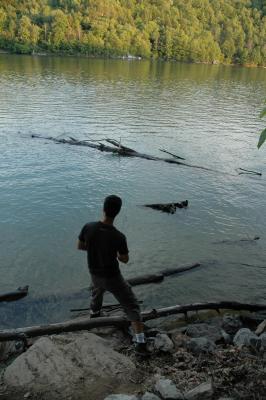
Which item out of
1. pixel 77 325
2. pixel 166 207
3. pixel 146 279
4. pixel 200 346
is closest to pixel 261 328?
pixel 200 346

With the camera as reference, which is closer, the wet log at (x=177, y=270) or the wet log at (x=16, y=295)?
the wet log at (x=16, y=295)

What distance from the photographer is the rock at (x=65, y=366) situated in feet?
25.3

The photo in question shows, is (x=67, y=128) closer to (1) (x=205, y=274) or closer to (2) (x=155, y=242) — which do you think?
(2) (x=155, y=242)

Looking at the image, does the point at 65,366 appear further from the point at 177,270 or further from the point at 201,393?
the point at 177,270

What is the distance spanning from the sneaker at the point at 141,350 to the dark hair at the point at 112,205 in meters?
3.12

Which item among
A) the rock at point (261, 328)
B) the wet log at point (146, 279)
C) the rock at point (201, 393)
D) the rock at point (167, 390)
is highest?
the rock at point (201, 393)

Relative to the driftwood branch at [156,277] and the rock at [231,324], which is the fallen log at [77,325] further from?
the driftwood branch at [156,277]

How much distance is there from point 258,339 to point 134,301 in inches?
132

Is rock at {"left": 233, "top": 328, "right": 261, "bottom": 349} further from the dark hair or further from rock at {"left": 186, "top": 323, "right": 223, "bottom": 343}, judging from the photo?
the dark hair

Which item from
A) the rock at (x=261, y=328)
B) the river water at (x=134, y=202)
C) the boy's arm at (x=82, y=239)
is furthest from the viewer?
the river water at (x=134, y=202)

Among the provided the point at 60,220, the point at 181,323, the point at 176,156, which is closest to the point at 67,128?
the point at 176,156

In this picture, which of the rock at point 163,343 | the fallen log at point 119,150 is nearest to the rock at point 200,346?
the rock at point 163,343

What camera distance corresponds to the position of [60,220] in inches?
790

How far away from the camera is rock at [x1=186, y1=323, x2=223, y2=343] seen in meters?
10.6
